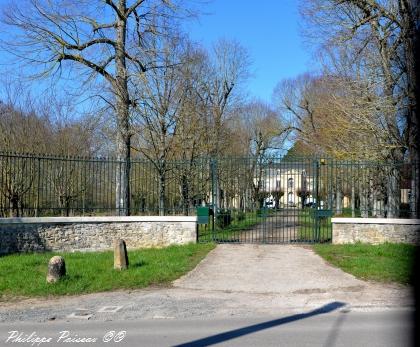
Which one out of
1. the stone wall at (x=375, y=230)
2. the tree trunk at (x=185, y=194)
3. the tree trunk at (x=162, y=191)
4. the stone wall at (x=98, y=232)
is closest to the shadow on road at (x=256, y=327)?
the stone wall at (x=375, y=230)

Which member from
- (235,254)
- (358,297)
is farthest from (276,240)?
(358,297)

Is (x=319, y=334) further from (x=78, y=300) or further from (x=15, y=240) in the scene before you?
(x=15, y=240)

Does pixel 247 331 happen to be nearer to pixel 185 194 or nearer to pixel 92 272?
pixel 92 272

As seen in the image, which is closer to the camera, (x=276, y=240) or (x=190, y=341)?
(x=190, y=341)

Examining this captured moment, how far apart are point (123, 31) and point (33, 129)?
25.2 ft

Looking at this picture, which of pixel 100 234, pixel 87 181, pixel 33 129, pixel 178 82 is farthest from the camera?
pixel 33 129

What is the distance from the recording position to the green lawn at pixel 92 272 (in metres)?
9.63

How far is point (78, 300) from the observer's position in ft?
29.2

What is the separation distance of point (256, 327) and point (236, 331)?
354mm

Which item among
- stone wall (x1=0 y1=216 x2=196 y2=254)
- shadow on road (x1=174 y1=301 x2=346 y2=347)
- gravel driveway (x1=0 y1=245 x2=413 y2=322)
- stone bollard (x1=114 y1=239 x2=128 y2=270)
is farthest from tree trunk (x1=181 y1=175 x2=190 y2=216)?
shadow on road (x1=174 y1=301 x2=346 y2=347)

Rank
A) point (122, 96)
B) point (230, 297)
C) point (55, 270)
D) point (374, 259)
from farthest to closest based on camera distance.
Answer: point (122, 96) → point (374, 259) → point (55, 270) → point (230, 297)

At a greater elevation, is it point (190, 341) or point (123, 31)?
point (123, 31)

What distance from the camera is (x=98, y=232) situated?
49.4ft

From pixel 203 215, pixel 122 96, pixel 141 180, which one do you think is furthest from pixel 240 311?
pixel 122 96
